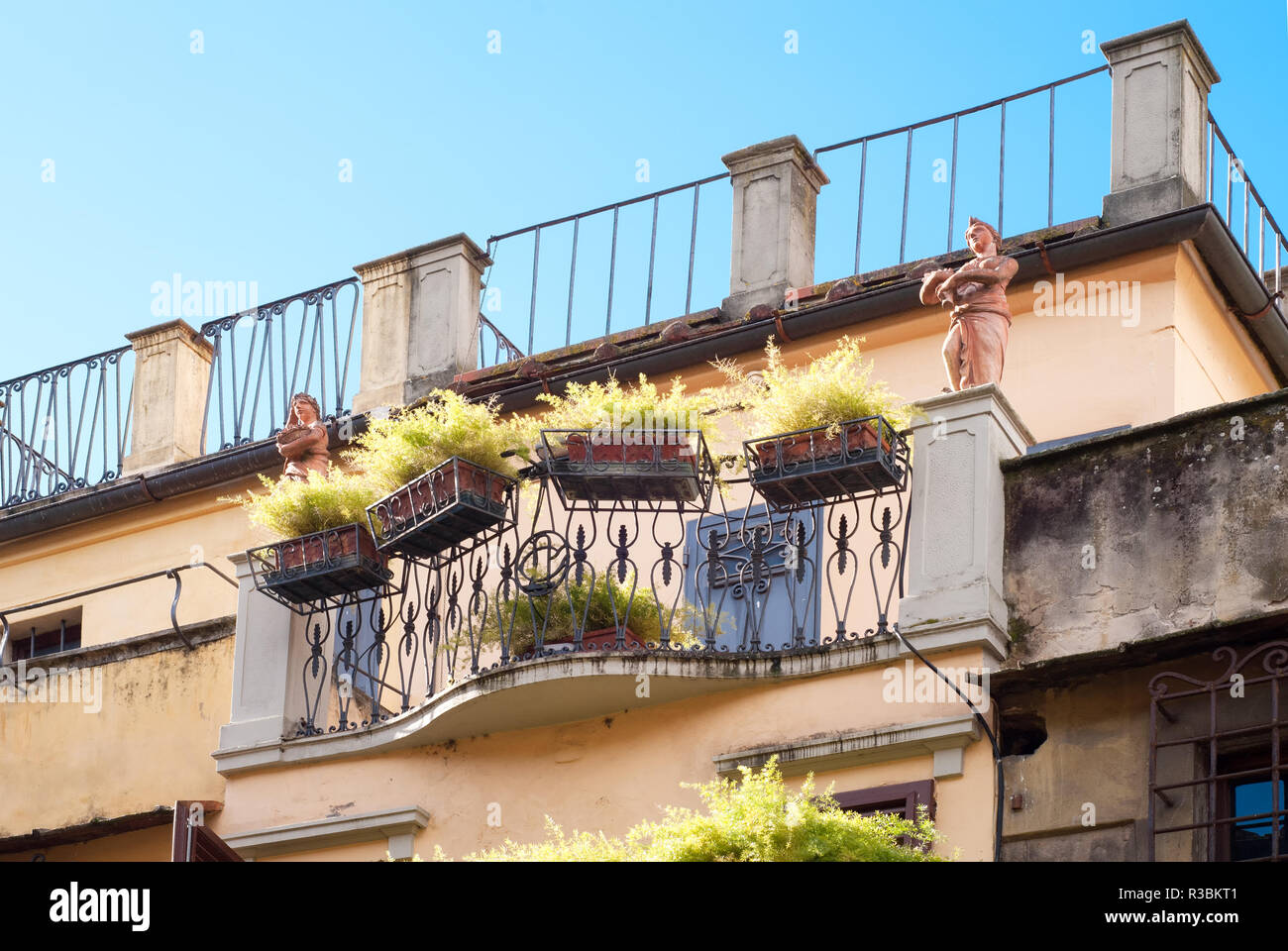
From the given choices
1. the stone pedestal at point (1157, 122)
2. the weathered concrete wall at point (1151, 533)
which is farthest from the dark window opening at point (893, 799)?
the stone pedestal at point (1157, 122)

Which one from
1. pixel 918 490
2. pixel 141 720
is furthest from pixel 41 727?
pixel 918 490

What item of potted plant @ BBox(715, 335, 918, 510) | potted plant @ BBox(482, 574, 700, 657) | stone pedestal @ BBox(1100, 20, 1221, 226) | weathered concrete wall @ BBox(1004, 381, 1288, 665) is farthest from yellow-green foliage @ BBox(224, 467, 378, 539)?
stone pedestal @ BBox(1100, 20, 1221, 226)

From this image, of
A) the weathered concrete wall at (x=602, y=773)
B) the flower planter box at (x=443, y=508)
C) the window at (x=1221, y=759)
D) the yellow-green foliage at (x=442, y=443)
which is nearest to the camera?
the window at (x=1221, y=759)

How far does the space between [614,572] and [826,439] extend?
1.87 meters

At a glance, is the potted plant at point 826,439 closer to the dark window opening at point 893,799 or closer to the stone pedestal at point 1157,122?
the dark window opening at point 893,799

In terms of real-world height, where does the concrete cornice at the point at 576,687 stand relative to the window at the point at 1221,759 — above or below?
above

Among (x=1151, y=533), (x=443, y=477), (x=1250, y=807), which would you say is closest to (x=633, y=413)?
(x=443, y=477)

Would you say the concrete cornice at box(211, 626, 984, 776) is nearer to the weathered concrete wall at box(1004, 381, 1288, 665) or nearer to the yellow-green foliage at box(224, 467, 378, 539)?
the weathered concrete wall at box(1004, 381, 1288, 665)

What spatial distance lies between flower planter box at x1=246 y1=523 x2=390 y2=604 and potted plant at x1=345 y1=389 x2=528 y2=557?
0.14 m

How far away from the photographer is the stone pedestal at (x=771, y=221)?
1622 centimetres

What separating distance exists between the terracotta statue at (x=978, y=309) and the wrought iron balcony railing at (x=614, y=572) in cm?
65

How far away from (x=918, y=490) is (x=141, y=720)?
5108 mm
